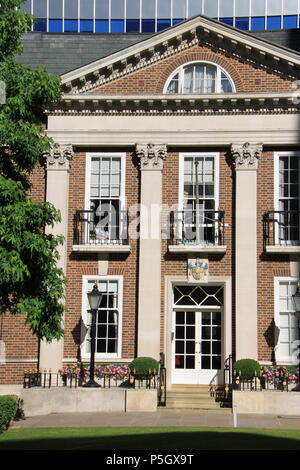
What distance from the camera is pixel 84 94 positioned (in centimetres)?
2300

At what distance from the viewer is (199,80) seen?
23359 mm

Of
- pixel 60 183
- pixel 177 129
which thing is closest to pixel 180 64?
pixel 177 129

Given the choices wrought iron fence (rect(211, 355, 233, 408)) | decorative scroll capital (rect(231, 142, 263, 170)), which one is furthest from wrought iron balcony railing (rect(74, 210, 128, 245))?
wrought iron fence (rect(211, 355, 233, 408))

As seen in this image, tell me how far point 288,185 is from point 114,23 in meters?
21.0

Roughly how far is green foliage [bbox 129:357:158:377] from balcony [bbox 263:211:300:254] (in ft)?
16.6

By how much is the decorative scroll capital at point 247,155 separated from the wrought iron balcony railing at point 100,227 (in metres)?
3.99

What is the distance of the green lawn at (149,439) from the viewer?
13.3 m

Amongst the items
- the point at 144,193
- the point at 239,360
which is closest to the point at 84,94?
the point at 144,193

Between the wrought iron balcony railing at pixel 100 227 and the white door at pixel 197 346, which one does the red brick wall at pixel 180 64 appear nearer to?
the wrought iron balcony railing at pixel 100 227

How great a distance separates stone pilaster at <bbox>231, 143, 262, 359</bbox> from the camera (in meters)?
21.7

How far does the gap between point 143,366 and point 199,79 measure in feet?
31.4

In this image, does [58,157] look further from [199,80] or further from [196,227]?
[199,80]

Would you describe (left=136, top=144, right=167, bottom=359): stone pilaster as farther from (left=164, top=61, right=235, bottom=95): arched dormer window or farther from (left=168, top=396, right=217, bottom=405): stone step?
(left=164, top=61, right=235, bottom=95): arched dormer window

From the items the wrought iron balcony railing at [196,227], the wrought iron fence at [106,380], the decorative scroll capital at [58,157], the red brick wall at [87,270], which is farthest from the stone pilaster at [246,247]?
the decorative scroll capital at [58,157]
